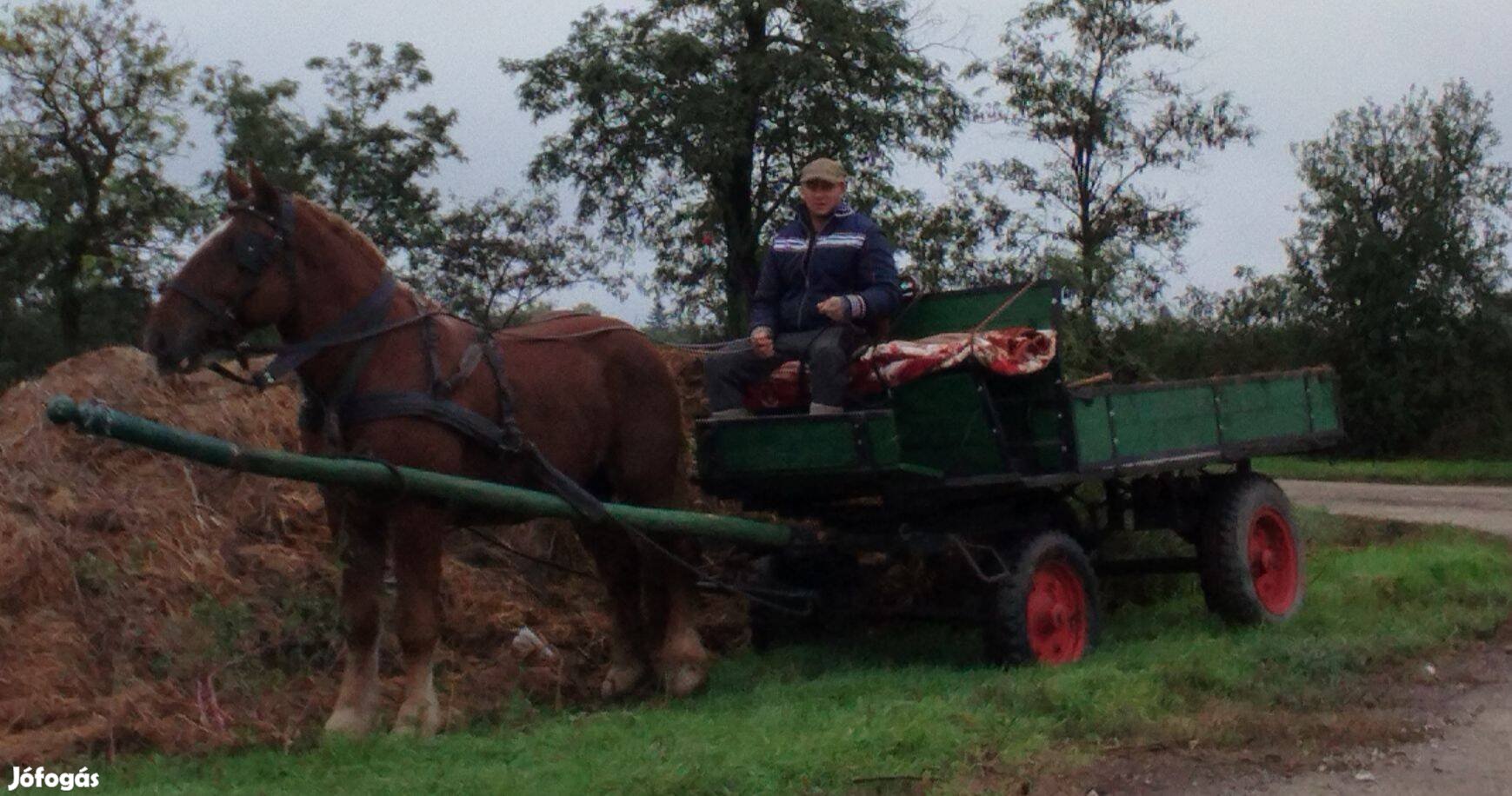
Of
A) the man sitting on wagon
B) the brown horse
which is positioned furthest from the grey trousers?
the brown horse

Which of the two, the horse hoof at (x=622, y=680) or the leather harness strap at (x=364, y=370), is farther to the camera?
the horse hoof at (x=622, y=680)

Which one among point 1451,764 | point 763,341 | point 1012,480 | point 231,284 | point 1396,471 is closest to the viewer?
point 1451,764

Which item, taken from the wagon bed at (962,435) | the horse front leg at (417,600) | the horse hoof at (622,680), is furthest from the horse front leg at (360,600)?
the wagon bed at (962,435)

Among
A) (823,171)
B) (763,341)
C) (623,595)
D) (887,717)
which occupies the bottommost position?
(887,717)

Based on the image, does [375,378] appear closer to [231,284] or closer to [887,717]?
[231,284]

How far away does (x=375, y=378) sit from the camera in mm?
6465

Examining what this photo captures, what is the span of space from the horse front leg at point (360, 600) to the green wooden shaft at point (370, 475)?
43 centimetres

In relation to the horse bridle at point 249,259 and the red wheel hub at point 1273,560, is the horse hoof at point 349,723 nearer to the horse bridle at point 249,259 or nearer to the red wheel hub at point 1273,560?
the horse bridle at point 249,259

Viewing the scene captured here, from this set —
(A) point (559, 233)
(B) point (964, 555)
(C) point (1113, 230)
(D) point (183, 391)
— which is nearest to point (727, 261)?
(A) point (559, 233)

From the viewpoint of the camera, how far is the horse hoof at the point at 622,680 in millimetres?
7551

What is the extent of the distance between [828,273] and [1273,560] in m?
3.42

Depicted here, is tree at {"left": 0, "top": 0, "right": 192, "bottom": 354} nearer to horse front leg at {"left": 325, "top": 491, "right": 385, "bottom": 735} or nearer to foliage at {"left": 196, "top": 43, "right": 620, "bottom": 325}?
foliage at {"left": 196, "top": 43, "right": 620, "bottom": 325}

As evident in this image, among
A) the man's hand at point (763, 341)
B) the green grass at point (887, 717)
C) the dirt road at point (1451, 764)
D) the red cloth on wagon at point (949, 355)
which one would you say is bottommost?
the dirt road at point (1451, 764)

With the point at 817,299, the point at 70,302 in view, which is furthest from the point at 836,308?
the point at 70,302
